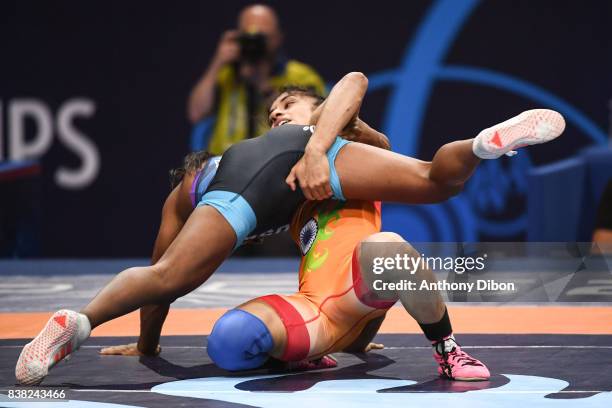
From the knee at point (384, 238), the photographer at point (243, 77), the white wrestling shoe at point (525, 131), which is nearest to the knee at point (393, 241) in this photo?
the knee at point (384, 238)

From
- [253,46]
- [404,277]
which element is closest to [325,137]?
[404,277]

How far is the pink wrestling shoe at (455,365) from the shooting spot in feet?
9.06

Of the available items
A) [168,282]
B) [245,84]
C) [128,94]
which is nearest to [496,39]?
[245,84]

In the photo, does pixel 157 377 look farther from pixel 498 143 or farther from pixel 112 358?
pixel 498 143

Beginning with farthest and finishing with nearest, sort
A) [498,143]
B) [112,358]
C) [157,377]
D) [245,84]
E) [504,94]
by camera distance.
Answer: [504,94]
[245,84]
[112,358]
[157,377]
[498,143]

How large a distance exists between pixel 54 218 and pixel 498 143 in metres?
5.21

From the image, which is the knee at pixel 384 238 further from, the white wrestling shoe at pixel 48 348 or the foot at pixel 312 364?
the white wrestling shoe at pixel 48 348

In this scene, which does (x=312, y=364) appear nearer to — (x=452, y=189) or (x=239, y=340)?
(x=239, y=340)

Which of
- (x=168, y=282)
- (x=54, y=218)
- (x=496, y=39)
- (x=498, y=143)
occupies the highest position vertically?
(x=496, y=39)

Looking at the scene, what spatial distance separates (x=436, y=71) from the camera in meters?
7.34

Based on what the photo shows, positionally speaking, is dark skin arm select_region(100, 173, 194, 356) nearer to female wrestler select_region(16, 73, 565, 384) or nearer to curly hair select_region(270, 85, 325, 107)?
female wrestler select_region(16, 73, 565, 384)

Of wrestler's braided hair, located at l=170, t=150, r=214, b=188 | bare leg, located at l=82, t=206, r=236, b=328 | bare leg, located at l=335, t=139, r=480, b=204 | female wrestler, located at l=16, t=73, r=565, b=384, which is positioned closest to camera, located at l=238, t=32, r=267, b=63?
wrestler's braided hair, located at l=170, t=150, r=214, b=188

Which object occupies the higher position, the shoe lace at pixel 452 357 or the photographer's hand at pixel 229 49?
the photographer's hand at pixel 229 49

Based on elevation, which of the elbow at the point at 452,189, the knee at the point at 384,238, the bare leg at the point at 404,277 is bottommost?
the bare leg at the point at 404,277
